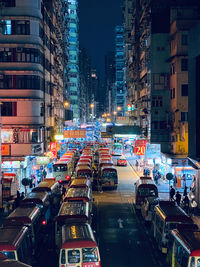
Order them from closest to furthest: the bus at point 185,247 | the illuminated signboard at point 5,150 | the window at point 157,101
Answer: the bus at point 185,247 < the illuminated signboard at point 5,150 < the window at point 157,101

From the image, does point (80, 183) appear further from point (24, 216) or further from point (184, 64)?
point (184, 64)

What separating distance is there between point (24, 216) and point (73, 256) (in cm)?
635

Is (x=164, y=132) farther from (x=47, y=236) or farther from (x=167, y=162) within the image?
(x=47, y=236)

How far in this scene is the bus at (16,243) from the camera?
1655 centimetres

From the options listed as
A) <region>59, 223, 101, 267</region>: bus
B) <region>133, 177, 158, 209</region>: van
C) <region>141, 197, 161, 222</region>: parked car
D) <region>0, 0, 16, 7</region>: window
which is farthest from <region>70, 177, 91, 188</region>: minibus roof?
<region>0, 0, 16, 7</region>: window

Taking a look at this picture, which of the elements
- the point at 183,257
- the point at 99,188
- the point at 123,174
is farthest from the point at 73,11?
the point at 183,257

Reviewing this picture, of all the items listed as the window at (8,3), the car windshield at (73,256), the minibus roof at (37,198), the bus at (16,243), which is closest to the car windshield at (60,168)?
the minibus roof at (37,198)

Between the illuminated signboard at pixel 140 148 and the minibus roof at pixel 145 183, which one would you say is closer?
the minibus roof at pixel 145 183

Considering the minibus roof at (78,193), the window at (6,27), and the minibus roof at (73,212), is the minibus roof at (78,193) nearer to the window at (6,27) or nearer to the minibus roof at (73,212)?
the minibus roof at (73,212)

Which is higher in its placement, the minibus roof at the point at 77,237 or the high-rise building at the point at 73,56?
the high-rise building at the point at 73,56

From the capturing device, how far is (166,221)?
21.9 m

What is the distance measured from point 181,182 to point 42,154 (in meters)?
17.1

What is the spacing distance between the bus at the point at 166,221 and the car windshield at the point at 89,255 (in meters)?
5.87

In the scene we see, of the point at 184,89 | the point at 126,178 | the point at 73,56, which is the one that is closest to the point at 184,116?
the point at 184,89
